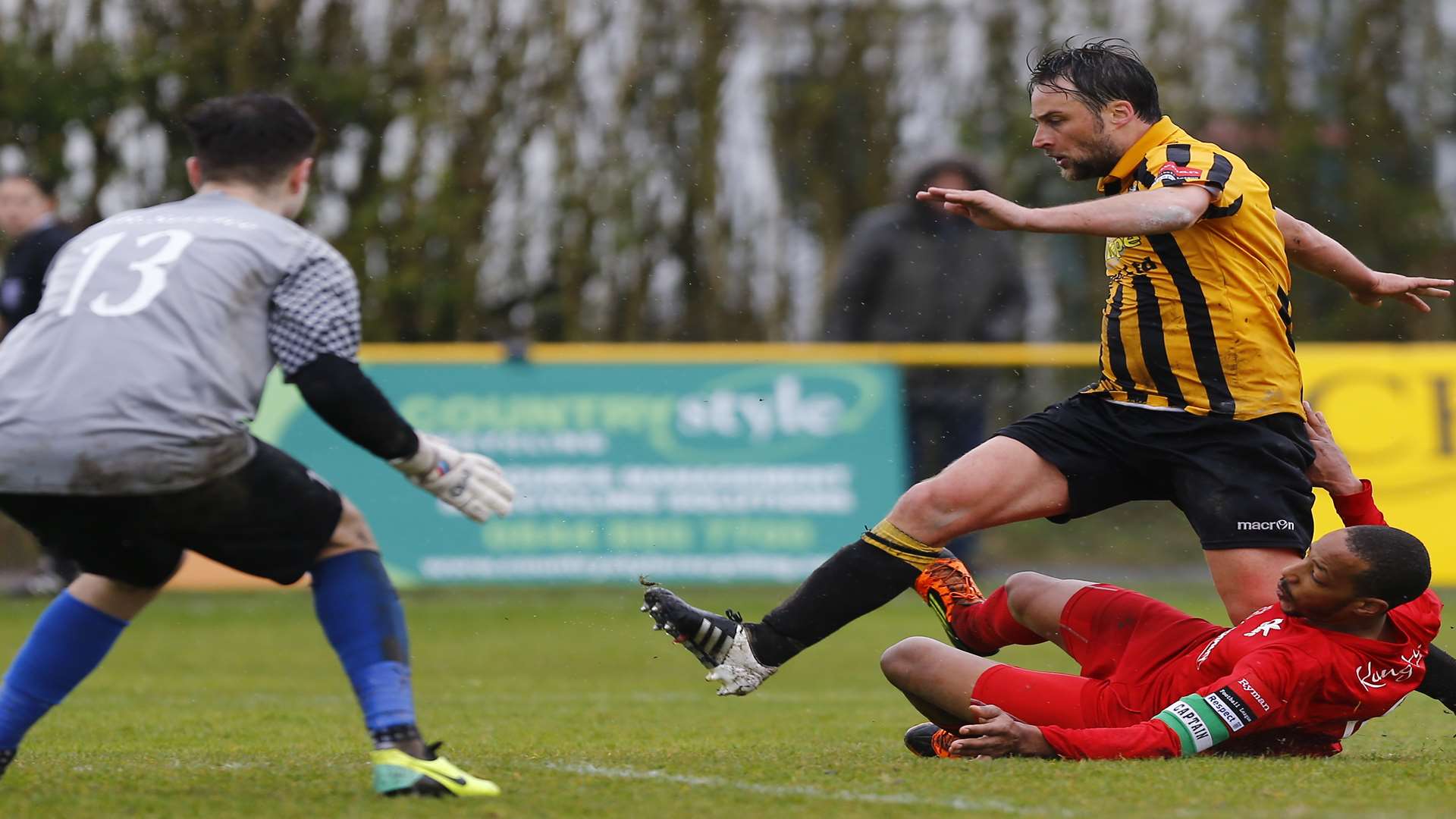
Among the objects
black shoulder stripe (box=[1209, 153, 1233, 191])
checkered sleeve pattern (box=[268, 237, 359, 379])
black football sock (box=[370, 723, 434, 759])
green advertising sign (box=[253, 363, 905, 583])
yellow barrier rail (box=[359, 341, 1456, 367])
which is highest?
black shoulder stripe (box=[1209, 153, 1233, 191])

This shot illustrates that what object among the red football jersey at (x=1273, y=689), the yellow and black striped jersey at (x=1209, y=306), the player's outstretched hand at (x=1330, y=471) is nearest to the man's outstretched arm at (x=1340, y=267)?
the yellow and black striped jersey at (x=1209, y=306)

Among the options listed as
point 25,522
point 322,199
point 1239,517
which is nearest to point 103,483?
point 25,522

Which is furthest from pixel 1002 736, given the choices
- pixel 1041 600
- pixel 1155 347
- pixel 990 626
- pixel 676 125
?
pixel 676 125

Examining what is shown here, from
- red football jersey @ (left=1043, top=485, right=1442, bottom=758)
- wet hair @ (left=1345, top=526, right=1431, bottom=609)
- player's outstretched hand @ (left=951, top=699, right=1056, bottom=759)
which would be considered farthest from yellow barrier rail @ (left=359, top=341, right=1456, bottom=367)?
wet hair @ (left=1345, top=526, right=1431, bottom=609)

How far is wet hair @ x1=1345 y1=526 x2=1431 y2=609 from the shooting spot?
456cm

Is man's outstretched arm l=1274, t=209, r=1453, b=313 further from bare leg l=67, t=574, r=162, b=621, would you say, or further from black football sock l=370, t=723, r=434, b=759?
bare leg l=67, t=574, r=162, b=621

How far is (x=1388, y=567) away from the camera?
179 inches

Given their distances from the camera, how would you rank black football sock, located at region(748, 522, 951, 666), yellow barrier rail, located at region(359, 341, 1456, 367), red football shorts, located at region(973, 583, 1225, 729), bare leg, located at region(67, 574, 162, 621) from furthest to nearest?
yellow barrier rail, located at region(359, 341, 1456, 367) < black football sock, located at region(748, 522, 951, 666) < red football shorts, located at region(973, 583, 1225, 729) < bare leg, located at region(67, 574, 162, 621)

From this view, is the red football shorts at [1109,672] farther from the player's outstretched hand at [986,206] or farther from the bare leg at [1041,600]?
the player's outstretched hand at [986,206]

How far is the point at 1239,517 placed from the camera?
5.00m

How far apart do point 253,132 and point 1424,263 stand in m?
13.0

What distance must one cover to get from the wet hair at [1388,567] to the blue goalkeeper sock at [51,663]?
9.77 feet

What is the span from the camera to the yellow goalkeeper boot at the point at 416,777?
3.99 m

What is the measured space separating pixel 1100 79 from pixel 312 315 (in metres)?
2.44
